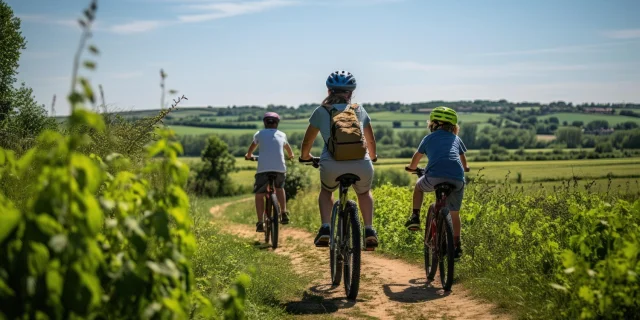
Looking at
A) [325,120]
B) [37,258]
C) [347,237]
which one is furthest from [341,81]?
[37,258]

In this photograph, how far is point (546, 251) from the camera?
6.70 meters

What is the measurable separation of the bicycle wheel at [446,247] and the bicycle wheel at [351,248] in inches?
42.7

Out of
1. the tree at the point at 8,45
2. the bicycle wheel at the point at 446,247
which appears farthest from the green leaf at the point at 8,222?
the tree at the point at 8,45

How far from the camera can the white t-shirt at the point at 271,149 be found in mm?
11781

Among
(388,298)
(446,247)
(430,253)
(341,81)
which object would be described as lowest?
(388,298)

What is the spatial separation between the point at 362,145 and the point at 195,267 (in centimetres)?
263

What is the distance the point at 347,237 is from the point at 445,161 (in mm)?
1546

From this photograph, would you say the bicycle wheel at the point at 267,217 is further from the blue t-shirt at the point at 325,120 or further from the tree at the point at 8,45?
the tree at the point at 8,45

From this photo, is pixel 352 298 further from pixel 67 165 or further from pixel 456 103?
pixel 456 103

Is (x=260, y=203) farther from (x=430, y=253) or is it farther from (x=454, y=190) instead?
(x=454, y=190)

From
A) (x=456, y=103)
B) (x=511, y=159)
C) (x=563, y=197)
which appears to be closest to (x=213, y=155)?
(x=511, y=159)

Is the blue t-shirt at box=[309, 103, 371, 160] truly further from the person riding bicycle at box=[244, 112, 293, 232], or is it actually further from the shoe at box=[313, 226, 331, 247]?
the person riding bicycle at box=[244, 112, 293, 232]

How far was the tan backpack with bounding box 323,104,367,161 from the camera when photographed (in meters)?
6.66

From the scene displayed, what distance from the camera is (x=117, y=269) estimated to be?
3174 millimetres
